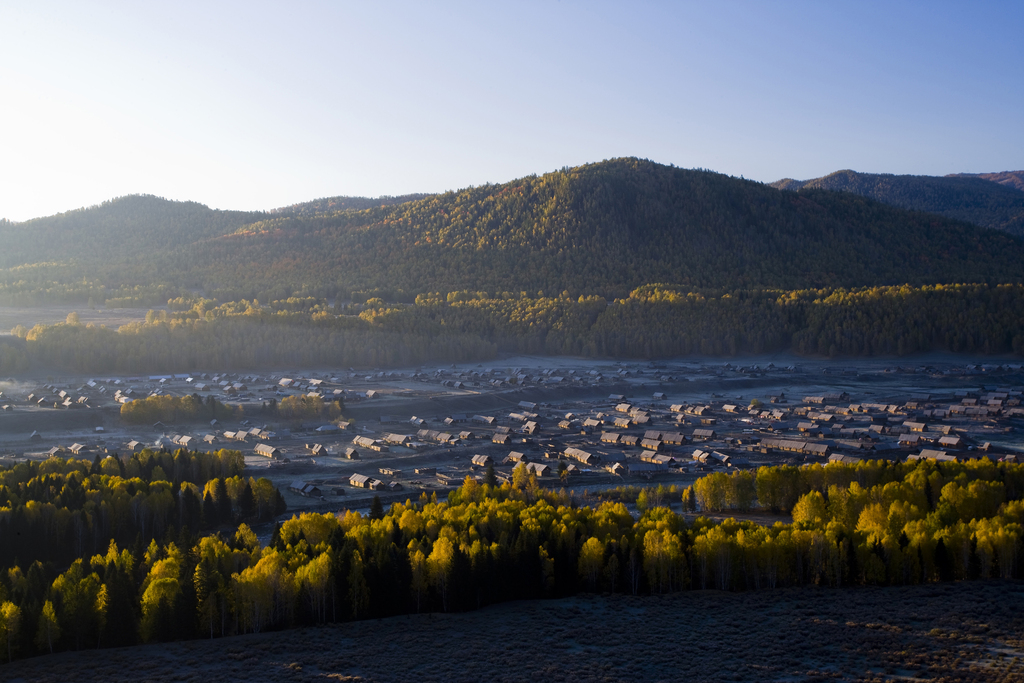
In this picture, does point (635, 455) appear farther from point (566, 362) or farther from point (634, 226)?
point (634, 226)

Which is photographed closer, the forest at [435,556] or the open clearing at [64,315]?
the forest at [435,556]

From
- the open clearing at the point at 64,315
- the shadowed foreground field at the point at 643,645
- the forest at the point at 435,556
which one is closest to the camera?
the shadowed foreground field at the point at 643,645

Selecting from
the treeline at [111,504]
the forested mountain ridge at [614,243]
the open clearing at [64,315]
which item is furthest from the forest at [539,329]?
the treeline at [111,504]

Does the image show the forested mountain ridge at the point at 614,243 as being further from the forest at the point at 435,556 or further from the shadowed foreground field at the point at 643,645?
the shadowed foreground field at the point at 643,645

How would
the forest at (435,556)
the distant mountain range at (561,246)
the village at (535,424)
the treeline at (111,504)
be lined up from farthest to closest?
the distant mountain range at (561,246)
the village at (535,424)
the treeline at (111,504)
the forest at (435,556)

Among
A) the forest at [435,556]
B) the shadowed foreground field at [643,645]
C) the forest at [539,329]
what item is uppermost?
the forest at [539,329]

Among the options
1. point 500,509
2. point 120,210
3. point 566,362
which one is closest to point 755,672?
point 500,509

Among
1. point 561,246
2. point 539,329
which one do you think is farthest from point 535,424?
point 561,246
